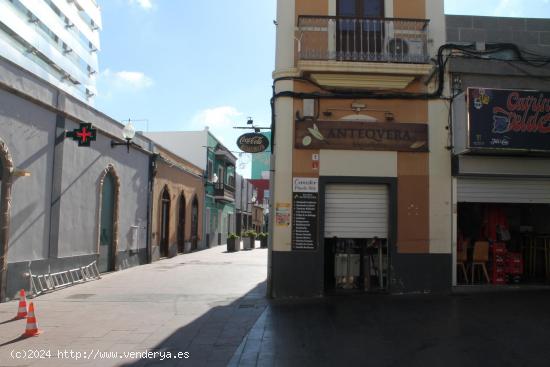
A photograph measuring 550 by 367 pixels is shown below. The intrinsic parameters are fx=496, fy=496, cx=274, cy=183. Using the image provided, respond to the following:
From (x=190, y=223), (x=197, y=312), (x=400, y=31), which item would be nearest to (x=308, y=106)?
(x=400, y=31)

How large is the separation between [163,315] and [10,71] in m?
5.77

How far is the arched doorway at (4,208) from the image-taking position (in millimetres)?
9688

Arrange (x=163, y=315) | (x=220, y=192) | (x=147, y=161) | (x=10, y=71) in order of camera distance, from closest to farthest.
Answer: (x=163, y=315) → (x=10, y=71) → (x=147, y=161) → (x=220, y=192)

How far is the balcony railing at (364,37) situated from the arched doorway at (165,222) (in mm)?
12327

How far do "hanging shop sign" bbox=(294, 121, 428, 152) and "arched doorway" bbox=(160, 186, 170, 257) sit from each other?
11991 millimetres

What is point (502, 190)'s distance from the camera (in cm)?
1064

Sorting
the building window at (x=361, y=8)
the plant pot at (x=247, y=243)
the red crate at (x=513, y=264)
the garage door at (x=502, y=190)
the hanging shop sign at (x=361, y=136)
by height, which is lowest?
the plant pot at (x=247, y=243)

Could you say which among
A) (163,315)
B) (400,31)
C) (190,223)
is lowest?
(163,315)

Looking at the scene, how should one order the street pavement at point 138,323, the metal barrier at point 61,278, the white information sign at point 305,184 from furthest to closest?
1. the metal barrier at point 61,278
2. the white information sign at point 305,184
3. the street pavement at point 138,323

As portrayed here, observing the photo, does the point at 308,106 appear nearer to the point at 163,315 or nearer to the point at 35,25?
the point at 163,315

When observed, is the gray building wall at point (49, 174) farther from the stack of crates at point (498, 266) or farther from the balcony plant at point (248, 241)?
the balcony plant at point (248, 241)

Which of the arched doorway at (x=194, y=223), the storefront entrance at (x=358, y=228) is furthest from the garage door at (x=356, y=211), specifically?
the arched doorway at (x=194, y=223)

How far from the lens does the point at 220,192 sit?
1303 inches

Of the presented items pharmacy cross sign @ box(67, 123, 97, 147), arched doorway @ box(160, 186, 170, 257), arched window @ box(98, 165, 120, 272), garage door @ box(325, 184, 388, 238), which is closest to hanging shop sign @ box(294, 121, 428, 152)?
garage door @ box(325, 184, 388, 238)
